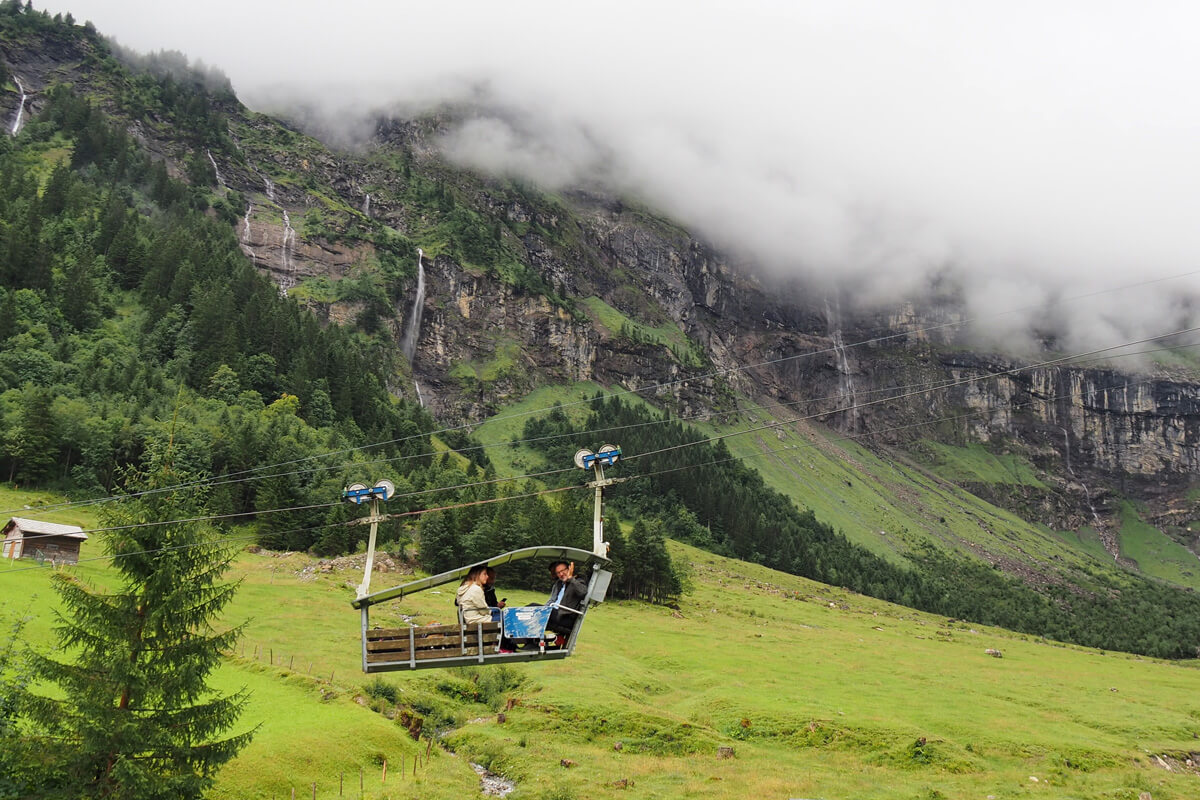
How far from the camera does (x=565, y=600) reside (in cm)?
2367

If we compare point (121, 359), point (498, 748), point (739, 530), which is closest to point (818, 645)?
point (498, 748)

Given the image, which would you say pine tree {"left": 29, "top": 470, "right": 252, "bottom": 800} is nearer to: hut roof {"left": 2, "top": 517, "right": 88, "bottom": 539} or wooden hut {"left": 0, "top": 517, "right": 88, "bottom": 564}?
hut roof {"left": 2, "top": 517, "right": 88, "bottom": 539}

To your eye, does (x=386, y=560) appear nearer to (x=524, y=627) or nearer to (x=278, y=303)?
(x=524, y=627)


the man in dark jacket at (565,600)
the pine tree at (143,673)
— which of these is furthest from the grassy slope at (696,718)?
the man in dark jacket at (565,600)

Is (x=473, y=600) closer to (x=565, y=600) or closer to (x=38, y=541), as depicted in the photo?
(x=565, y=600)

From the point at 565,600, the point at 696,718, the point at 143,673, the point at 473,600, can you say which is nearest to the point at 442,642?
the point at 473,600

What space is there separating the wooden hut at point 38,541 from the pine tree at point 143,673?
45.2 meters

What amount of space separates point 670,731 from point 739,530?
127m

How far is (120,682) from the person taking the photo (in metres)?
25.0

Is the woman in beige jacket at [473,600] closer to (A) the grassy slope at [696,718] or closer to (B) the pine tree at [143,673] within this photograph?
(B) the pine tree at [143,673]

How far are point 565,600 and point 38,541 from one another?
6243 centimetres

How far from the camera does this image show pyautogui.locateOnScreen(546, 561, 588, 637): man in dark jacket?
2362 cm

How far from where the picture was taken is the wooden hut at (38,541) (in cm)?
6500

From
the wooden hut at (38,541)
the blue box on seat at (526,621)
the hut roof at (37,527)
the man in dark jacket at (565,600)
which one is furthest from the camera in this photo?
the hut roof at (37,527)
